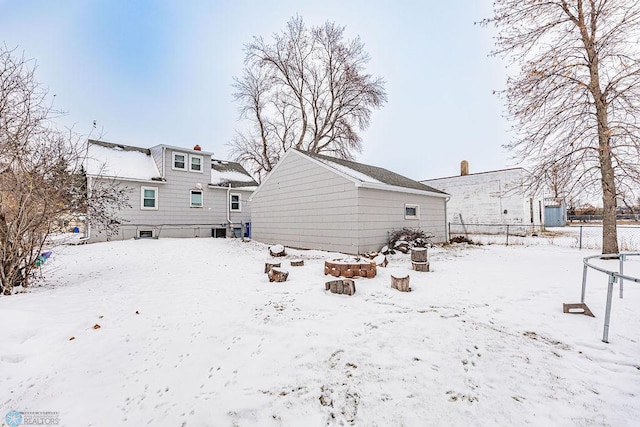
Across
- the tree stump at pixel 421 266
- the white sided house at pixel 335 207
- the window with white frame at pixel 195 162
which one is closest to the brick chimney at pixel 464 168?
the white sided house at pixel 335 207

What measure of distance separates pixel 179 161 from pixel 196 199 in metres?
2.39

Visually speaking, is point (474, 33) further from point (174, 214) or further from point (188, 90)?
point (188, 90)

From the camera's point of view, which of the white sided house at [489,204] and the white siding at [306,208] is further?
the white sided house at [489,204]

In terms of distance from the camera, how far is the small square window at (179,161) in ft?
52.8

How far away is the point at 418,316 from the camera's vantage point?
393cm

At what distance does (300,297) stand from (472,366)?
2.84 m

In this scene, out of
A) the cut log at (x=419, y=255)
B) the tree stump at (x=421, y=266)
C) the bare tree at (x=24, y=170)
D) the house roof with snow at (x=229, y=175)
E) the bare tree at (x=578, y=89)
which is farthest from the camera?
the house roof with snow at (x=229, y=175)

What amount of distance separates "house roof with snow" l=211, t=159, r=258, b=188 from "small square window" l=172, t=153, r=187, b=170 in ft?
6.45

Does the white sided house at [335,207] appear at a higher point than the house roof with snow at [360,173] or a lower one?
lower

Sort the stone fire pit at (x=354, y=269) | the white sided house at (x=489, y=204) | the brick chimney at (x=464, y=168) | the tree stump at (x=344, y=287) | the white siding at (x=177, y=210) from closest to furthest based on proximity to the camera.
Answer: the tree stump at (x=344, y=287)
the stone fire pit at (x=354, y=269)
the white siding at (x=177, y=210)
the white sided house at (x=489, y=204)
the brick chimney at (x=464, y=168)

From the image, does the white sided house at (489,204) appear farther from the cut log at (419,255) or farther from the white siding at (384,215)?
the cut log at (419,255)

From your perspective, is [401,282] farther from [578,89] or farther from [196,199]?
[196,199]

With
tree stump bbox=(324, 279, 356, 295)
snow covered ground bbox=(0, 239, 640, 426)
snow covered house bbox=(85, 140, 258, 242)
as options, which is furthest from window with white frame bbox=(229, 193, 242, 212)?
tree stump bbox=(324, 279, 356, 295)

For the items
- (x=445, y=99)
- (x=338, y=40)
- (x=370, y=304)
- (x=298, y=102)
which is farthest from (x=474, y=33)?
(x=370, y=304)
